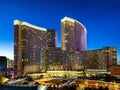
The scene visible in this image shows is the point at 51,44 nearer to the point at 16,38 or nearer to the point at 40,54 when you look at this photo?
the point at 40,54

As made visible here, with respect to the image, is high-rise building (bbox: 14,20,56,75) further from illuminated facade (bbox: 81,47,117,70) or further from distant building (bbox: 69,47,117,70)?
illuminated facade (bbox: 81,47,117,70)

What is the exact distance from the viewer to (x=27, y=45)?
34.8 meters

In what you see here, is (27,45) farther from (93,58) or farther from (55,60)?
(93,58)

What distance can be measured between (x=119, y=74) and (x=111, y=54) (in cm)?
1565

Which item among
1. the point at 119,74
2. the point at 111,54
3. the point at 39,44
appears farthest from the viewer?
the point at 39,44

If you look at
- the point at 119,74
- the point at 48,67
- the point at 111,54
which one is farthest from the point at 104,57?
the point at 119,74

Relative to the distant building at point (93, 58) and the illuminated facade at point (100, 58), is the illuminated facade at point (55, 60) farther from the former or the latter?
the illuminated facade at point (100, 58)

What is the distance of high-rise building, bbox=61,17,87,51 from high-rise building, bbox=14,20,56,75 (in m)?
2.31

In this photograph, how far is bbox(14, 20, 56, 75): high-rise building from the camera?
111ft

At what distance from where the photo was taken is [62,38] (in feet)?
120

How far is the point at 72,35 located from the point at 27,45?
15.8 feet

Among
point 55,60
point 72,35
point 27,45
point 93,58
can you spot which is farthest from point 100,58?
point 27,45

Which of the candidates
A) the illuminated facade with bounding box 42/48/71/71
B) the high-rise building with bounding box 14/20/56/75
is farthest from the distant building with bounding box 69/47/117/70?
the high-rise building with bounding box 14/20/56/75

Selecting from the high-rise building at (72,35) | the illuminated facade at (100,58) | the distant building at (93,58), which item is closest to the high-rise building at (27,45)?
the high-rise building at (72,35)
